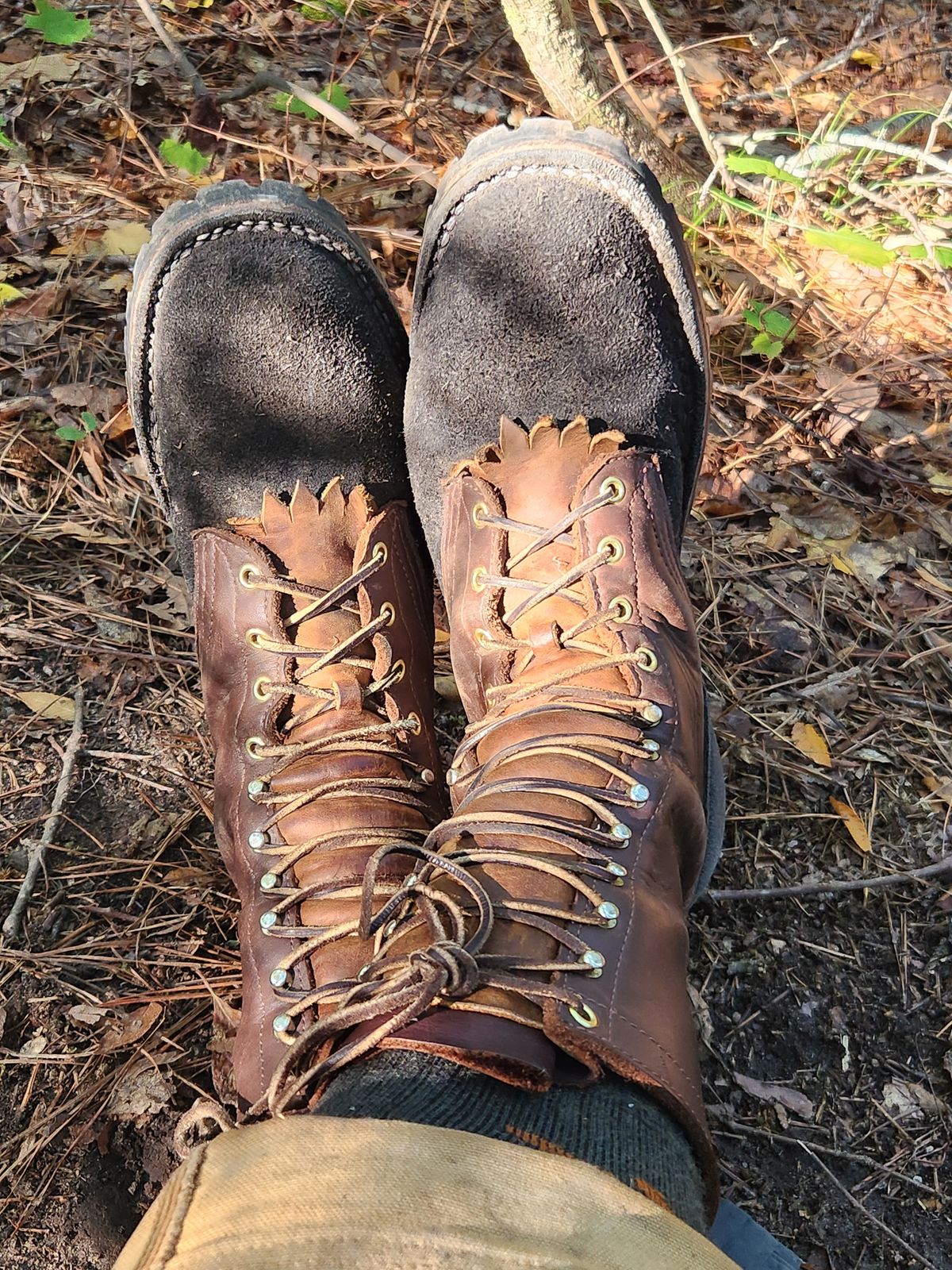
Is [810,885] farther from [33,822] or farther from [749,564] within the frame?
[33,822]

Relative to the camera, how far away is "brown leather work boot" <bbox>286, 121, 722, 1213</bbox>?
1134 millimetres

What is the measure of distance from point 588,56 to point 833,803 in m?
1.93

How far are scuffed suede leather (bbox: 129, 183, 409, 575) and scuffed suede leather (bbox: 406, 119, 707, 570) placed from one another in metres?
0.10

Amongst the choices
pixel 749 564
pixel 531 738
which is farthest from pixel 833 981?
pixel 749 564

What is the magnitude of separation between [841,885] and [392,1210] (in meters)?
1.31

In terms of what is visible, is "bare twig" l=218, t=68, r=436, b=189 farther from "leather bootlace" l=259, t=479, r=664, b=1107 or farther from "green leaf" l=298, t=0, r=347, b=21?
"leather bootlace" l=259, t=479, r=664, b=1107

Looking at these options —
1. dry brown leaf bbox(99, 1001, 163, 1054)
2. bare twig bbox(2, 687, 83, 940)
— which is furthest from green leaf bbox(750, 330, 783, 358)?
dry brown leaf bbox(99, 1001, 163, 1054)

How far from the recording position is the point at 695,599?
2180 mm

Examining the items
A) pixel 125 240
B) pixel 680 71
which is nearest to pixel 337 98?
pixel 125 240

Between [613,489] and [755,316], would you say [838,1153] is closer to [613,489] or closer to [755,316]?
[613,489]

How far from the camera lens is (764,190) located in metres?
2.73

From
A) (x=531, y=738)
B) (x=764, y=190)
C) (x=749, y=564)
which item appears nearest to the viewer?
(x=531, y=738)

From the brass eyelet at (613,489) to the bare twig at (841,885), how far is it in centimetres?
76

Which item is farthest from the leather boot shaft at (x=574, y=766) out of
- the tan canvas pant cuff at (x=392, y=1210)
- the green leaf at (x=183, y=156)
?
the green leaf at (x=183, y=156)
